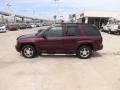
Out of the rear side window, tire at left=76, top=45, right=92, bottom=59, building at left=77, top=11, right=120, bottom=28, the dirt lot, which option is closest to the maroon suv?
tire at left=76, top=45, right=92, bottom=59

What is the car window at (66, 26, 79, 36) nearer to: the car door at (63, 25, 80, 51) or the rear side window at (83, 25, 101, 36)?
the car door at (63, 25, 80, 51)

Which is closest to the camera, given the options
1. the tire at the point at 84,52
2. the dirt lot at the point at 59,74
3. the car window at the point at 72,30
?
the dirt lot at the point at 59,74

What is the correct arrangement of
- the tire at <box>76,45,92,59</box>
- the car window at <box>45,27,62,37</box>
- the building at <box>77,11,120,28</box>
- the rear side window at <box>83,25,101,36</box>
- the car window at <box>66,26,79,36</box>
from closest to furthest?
the tire at <box>76,45,92,59</box>, the car window at <box>45,27,62,37</box>, the car window at <box>66,26,79,36</box>, the rear side window at <box>83,25,101,36</box>, the building at <box>77,11,120,28</box>

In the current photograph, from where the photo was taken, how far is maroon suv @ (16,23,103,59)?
15086mm

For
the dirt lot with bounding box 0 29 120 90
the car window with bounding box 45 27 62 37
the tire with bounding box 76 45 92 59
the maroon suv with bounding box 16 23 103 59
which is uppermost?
the car window with bounding box 45 27 62 37

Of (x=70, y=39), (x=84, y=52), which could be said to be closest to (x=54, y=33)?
(x=70, y=39)

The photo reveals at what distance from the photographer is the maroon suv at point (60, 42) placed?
49.5 ft

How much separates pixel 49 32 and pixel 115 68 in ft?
14.7

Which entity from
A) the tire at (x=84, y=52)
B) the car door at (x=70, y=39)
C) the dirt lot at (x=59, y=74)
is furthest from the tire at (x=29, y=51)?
the tire at (x=84, y=52)

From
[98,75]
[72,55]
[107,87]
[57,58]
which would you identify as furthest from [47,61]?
[107,87]

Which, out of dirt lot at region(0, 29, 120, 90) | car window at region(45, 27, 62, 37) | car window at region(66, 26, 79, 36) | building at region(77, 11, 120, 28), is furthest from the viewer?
building at region(77, 11, 120, 28)

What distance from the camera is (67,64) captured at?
13109 millimetres

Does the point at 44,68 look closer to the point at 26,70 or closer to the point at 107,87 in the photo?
the point at 26,70

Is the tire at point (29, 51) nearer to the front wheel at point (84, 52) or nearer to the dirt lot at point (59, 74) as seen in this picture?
the dirt lot at point (59, 74)
